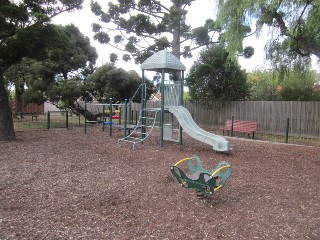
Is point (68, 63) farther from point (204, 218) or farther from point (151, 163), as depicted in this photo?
point (204, 218)

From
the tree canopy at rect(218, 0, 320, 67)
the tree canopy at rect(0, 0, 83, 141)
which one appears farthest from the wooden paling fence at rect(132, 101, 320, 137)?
the tree canopy at rect(0, 0, 83, 141)

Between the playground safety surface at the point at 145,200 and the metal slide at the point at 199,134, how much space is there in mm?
471

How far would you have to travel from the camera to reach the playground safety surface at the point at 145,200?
3.58m

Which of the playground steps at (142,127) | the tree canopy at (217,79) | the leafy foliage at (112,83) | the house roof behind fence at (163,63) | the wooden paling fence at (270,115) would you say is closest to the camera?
the playground steps at (142,127)

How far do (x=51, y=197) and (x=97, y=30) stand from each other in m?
17.0

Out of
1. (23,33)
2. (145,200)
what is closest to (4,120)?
(23,33)

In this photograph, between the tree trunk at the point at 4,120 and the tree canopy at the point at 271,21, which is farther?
the tree trunk at the point at 4,120

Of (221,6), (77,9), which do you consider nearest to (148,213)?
(221,6)

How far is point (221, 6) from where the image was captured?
9.51m

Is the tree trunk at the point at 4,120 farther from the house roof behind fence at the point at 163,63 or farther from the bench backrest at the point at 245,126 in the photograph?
the bench backrest at the point at 245,126

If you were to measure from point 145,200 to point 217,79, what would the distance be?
13.2 metres

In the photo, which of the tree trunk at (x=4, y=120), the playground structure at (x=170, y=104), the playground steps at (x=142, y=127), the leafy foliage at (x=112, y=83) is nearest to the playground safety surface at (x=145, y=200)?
the playground structure at (x=170, y=104)

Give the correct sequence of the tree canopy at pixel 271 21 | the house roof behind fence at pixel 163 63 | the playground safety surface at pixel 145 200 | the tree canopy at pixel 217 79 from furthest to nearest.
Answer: the tree canopy at pixel 217 79 < the house roof behind fence at pixel 163 63 < the tree canopy at pixel 271 21 < the playground safety surface at pixel 145 200

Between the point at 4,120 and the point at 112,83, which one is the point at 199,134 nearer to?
the point at 4,120
